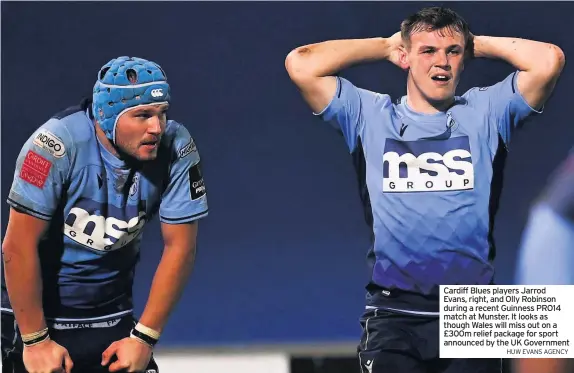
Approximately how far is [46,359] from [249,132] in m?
1.24

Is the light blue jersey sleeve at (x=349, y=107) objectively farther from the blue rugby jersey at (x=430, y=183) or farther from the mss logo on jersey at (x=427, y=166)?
the mss logo on jersey at (x=427, y=166)

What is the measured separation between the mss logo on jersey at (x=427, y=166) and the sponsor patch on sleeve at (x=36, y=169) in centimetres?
130

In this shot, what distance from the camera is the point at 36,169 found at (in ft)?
11.7

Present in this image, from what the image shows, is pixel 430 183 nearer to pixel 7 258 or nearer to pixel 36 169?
pixel 36 169

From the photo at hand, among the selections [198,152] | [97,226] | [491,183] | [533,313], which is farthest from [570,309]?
[97,226]

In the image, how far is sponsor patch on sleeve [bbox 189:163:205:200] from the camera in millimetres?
3725

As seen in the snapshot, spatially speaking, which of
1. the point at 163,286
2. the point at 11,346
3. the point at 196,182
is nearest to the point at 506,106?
the point at 196,182

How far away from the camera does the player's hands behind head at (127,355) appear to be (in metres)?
3.63

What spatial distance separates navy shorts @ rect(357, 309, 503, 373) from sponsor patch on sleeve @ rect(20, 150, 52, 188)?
1370 millimetres

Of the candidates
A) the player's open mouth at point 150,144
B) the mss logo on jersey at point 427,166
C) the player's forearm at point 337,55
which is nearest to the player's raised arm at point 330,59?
the player's forearm at point 337,55

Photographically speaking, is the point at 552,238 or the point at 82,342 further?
the point at 552,238

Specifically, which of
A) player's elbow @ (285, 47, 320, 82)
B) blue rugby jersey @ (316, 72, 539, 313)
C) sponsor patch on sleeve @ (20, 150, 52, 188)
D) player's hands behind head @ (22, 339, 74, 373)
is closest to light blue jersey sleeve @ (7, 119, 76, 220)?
sponsor patch on sleeve @ (20, 150, 52, 188)

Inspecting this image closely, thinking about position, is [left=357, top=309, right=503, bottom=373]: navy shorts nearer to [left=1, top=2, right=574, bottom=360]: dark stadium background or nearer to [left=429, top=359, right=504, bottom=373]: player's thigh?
[left=429, top=359, right=504, bottom=373]: player's thigh

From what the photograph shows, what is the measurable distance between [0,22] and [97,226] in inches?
41.5
